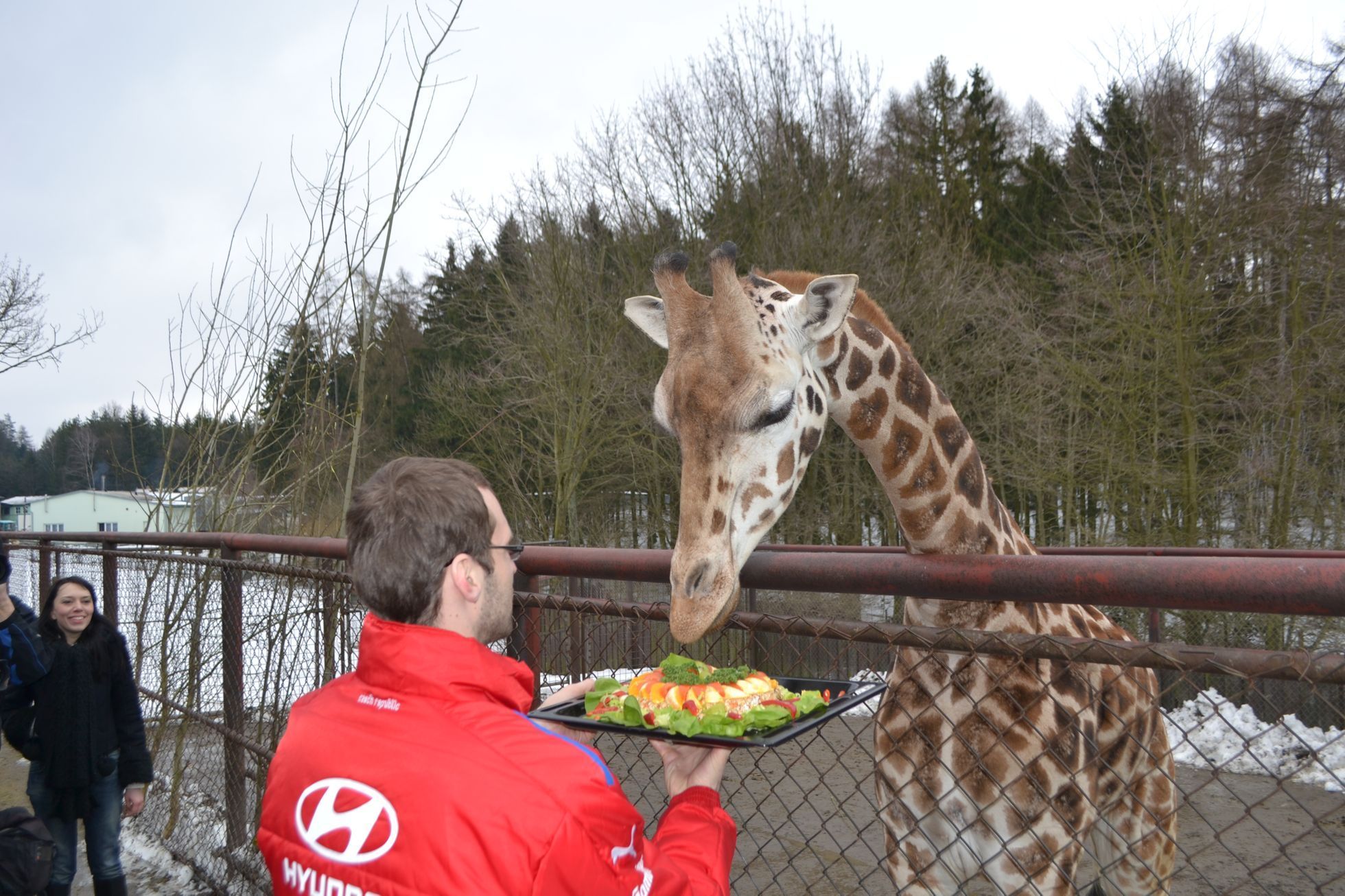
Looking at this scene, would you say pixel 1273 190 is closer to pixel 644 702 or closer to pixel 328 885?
pixel 644 702

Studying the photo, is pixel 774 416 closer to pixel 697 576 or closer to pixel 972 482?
pixel 697 576

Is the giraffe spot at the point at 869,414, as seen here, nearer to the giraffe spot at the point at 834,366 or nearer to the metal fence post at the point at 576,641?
the giraffe spot at the point at 834,366

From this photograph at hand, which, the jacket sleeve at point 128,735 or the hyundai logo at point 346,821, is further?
the jacket sleeve at point 128,735

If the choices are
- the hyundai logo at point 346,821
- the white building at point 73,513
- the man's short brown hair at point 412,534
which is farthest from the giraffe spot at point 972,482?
the white building at point 73,513

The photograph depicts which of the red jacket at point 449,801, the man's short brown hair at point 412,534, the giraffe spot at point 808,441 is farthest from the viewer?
the giraffe spot at point 808,441

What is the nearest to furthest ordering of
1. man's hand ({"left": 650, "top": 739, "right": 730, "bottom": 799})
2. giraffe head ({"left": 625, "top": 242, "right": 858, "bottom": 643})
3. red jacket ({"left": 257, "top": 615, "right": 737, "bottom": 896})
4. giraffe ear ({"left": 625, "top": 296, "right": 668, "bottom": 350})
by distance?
red jacket ({"left": 257, "top": 615, "right": 737, "bottom": 896})
man's hand ({"left": 650, "top": 739, "right": 730, "bottom": 799})
giraffe head ({"left": 625, "top": 242, "right": 858, "bottom": 643})
giraffe ear ({"left": 625, "top": 296, "right": 668, "bottom": 350})

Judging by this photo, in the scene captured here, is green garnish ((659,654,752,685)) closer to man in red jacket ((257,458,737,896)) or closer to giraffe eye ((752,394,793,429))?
man in red jacket ((257,458,737,896))

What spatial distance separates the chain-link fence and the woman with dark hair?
0.41 metres

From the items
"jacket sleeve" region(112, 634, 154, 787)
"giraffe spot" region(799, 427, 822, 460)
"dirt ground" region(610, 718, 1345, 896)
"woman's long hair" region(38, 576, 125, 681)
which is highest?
"giraffe spot" region(799, 427, 822, 460)

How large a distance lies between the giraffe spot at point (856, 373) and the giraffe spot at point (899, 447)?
0.50 ft

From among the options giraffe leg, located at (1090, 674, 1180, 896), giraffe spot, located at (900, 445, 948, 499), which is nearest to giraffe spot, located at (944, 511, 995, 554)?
giraffe spot, located at (900, 445, 948, 499)

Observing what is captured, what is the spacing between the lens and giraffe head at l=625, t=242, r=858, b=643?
2.27m

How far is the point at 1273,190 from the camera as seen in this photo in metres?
10.3

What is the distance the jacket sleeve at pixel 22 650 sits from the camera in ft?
13.2
